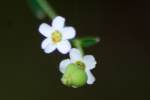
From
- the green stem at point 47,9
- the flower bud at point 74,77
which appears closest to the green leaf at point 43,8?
the green stem at point 47,9

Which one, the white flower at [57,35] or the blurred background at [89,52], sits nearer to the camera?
the white flower at [57,35]

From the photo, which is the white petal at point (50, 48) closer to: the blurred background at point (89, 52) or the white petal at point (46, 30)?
the white petal at point (46, 30)

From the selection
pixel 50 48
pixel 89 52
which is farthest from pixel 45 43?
pixel 89 52

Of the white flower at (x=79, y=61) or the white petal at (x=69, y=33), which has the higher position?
the white petal at (x=69, y=33)

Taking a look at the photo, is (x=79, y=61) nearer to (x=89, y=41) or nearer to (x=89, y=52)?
(x=89, y=41)

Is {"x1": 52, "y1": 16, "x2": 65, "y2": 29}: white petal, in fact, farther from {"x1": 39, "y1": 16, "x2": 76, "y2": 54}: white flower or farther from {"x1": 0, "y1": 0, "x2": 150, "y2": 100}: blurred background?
{"x1": 0, "y1": 0, "x2": 150, "y2": 100}: blurred background

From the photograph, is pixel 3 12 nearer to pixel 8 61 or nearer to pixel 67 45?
pixel 8 61

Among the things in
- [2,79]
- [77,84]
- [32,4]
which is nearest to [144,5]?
[2,79]
